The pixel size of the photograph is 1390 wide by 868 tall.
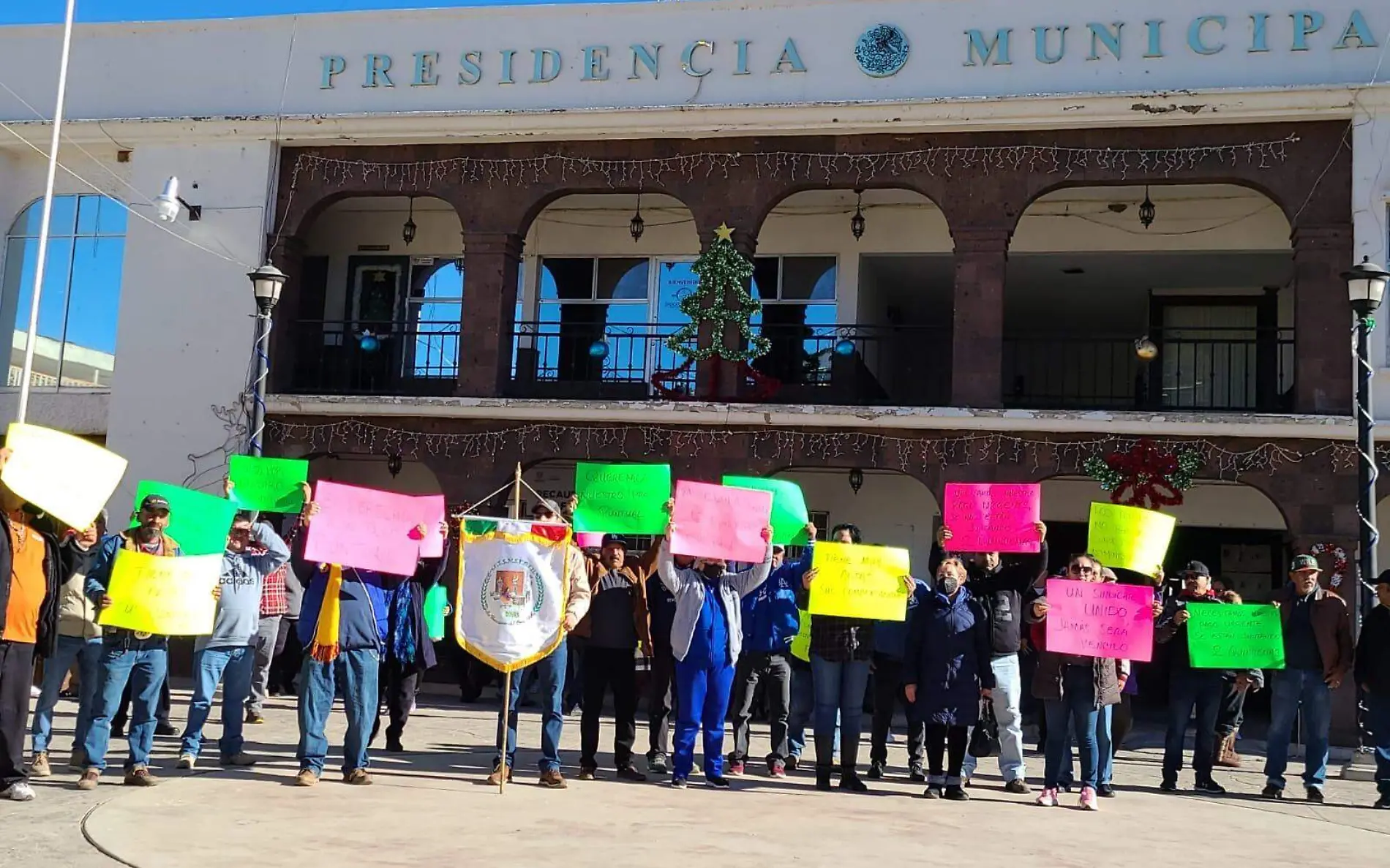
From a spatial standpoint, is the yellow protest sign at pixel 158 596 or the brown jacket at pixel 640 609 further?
the brown jacket at pixel 640 609

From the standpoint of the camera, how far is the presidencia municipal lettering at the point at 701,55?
52.1ft

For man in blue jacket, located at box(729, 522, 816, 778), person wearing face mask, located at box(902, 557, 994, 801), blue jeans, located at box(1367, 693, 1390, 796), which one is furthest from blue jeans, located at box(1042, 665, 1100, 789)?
blue jeans, located at box(1367, 693, 1390, 796)

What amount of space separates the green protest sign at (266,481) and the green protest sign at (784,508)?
3666 millimetres

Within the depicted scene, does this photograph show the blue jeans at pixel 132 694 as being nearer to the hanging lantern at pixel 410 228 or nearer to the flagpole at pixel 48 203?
Answer: the flagpole at pixel 48 203

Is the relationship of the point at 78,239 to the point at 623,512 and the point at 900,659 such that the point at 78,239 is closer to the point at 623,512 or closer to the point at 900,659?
the point at 623,512

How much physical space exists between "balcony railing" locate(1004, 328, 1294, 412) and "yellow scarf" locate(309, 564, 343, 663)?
11.3m

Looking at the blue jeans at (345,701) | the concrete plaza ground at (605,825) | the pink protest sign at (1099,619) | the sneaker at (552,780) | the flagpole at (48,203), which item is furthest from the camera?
the flagpole at (48,203)

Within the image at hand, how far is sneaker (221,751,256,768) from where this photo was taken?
9688mm

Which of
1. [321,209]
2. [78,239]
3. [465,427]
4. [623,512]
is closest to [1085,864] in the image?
[623,512]

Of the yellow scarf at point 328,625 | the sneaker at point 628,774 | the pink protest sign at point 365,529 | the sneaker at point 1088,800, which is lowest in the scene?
the sneaker at point 628,774

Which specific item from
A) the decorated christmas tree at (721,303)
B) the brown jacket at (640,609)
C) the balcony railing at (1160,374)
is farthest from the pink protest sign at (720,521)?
the balcony railing at (1160,374)

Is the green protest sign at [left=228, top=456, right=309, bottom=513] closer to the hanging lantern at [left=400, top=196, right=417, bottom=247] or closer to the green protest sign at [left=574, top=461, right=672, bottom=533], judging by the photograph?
the green protest sign at [left=574, top=461, right=672, bottom=533]

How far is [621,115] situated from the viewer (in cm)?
1716

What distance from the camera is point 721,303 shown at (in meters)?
16.8
